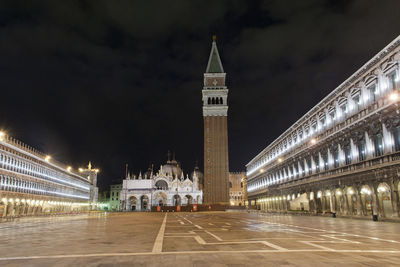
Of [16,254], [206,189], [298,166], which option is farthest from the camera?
[206,189]

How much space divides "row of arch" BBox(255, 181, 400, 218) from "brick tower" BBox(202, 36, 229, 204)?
173 ft

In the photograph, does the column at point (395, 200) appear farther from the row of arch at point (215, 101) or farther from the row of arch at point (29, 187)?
the row of arch at point (215, 101)

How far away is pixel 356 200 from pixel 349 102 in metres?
11.8

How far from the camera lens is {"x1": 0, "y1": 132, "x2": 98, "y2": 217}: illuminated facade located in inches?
2239

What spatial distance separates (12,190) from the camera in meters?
59.0

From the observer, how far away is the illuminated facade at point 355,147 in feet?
102

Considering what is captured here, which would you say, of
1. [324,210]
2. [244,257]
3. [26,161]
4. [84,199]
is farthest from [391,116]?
[84,199]

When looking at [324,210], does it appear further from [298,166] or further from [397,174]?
Answer: [397,174]

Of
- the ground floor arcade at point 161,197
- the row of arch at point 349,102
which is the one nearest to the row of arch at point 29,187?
the ground floor arcade at point 161,197

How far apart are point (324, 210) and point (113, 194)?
139251 mm

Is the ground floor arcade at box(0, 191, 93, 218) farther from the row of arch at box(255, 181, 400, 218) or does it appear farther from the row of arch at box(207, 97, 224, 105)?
the row of arch at box(207, 97, 224, 105)

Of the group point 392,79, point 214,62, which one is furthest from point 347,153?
point 214,62

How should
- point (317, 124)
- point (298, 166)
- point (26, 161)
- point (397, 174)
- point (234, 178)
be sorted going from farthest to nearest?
point (234, 178)
point (26, 161)
point (298, 166)
point (317, 124)
point (397, 174)

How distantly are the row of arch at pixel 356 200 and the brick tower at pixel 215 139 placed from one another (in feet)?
173
